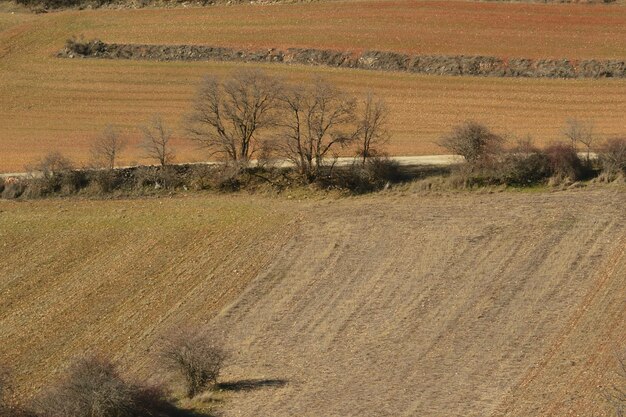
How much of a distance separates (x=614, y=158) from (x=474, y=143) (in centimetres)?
627

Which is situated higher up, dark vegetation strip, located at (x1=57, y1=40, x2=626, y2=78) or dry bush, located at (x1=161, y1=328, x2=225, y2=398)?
dark vegetation strip, located at (x1=57, y1=40, x2=626, y2=78)

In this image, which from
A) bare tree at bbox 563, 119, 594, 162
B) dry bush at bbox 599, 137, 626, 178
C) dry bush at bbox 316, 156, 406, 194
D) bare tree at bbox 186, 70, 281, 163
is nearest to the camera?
dry bush at bbox 599, 137, 626, 178

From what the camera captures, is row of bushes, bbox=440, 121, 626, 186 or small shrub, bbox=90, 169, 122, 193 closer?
row of bushes, bbox=440, 121, 626, 186

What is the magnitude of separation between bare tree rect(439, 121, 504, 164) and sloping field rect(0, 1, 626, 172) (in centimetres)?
394

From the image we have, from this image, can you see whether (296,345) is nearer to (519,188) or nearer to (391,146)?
(519,188)

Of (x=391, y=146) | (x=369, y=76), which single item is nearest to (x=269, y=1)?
(x=369, y=76)

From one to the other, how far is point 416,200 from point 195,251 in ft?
32.7

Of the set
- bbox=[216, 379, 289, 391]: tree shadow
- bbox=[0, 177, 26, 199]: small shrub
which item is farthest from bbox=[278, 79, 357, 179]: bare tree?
bbox=[216, 379, 289, 391]: tree shadow

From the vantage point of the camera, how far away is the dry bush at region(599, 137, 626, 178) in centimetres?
5309

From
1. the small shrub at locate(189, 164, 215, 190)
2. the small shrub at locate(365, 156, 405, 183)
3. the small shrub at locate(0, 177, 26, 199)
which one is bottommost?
the small shrub at locate(0, 177, 26, 199)

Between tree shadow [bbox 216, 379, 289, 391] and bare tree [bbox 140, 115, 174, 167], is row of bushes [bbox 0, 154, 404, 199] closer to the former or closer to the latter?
bare tree [bbox 140, 115, 174, 167]

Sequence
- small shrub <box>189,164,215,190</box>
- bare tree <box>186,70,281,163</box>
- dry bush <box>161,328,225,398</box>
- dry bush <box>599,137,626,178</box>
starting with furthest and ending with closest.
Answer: bare tree <box>186,70,281,163</box>, small shrub <box>189,164,215,190</box>, dry bush <box>599,137,626,178</box>, dry bush <box>161,328,225,398</box>

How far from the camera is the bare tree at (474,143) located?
55375 mm

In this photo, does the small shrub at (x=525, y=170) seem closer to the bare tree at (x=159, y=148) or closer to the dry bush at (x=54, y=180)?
the bare tree at (x=159, y=148)
